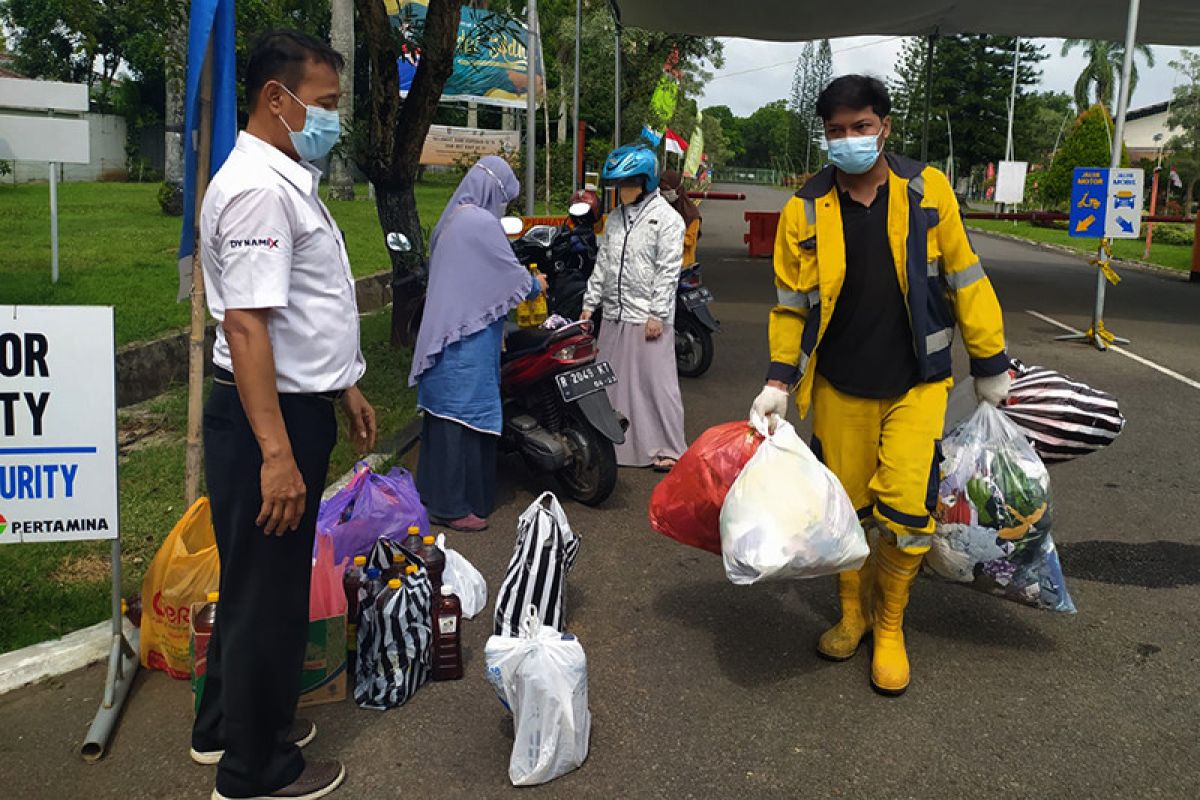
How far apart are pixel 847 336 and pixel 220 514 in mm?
2123

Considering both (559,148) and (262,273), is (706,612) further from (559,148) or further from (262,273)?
(559,148)

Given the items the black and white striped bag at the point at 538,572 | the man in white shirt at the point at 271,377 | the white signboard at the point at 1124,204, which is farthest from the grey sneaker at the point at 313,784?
the white signboard at the point at 1124,204

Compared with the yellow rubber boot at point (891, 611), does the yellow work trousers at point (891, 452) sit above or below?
above

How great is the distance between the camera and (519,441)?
5.62m

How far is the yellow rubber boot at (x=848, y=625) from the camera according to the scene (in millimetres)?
3771

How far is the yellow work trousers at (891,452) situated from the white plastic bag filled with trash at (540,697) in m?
1.23

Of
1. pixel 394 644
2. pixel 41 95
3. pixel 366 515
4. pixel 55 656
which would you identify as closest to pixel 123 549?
pixel 55 656

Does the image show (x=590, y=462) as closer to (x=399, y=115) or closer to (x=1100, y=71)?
(x=399, y=115)

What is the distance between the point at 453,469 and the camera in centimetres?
518

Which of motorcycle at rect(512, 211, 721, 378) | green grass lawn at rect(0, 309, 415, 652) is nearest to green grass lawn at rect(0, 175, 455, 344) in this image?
green grass lawn at rect(0, 309, 415, 652)

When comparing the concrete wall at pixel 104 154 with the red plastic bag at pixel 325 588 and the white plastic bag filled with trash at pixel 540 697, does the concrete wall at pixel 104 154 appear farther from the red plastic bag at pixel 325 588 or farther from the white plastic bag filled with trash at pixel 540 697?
the white plastic bag filled with trash at pixel 540 697

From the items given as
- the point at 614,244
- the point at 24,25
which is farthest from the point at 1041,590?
the point at 24,25

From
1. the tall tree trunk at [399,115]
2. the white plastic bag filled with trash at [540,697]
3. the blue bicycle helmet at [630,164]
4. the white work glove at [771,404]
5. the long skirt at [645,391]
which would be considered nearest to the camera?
the white plastic bag filled with trash at [540,697]

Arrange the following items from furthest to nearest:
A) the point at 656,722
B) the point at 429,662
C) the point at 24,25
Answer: the point at 24,25 < the point at 429,662 < the point at 656,722
